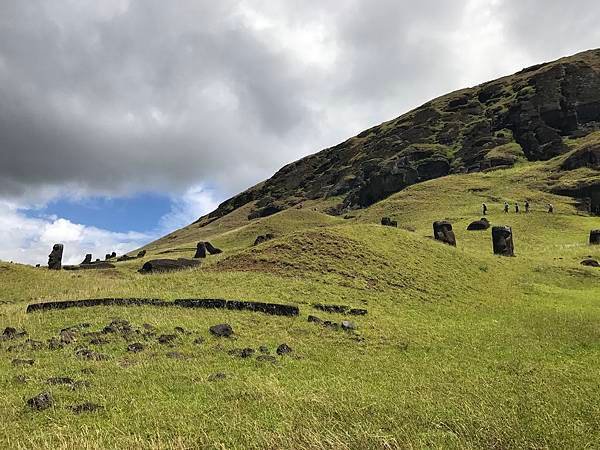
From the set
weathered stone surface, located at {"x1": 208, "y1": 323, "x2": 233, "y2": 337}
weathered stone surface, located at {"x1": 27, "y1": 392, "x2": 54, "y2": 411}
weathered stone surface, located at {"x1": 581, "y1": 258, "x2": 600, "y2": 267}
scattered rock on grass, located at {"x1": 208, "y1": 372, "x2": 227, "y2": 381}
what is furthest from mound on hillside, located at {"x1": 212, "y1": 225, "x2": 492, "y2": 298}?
weathered stone surface, located at {"x1": 27, "y1": 392, "x2": 54, "y2": 411}

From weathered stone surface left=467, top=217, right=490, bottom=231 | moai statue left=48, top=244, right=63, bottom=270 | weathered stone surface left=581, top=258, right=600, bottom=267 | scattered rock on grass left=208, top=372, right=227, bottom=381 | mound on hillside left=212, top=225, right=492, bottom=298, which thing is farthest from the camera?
weathered stone surface left=467, top=217, right=490, bottom=231

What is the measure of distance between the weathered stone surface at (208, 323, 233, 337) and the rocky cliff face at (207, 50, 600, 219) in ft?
406

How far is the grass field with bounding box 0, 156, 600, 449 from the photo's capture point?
9320mm

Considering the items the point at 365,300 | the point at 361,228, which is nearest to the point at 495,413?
the point at 365,300

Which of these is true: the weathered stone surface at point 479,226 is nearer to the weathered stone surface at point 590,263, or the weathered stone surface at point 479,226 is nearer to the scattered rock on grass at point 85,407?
the weathered stone surface at point 590,263

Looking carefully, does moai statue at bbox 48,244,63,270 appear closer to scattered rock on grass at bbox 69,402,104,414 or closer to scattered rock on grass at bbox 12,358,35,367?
scattered rock on grass at bbox 12,358,35,367

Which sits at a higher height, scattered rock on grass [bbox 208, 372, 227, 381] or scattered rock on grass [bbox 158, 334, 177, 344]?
scattered rock on grass [bbox 158, 334, 177, 344]

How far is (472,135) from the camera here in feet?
524

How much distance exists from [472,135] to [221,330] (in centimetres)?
15564

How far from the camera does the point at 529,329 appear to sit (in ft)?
72.5

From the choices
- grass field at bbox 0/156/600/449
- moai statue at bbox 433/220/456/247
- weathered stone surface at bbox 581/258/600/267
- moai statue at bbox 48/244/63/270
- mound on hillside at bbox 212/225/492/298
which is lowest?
grass field at bbox 0/156/600/449

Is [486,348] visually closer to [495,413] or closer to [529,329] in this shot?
[529,329]

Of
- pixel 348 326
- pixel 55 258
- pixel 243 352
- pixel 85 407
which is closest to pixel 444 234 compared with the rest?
pixel 348 326

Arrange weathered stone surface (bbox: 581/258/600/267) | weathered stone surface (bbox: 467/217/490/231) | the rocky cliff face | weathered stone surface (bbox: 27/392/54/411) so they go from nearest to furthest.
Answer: weathered stone surface (bbox: 27/392/54/411) < weathered stone surface (bbox: 581/258/600/267) < weathered stone surface (bbox: 467/217/490/231) < the rocky cliff face
